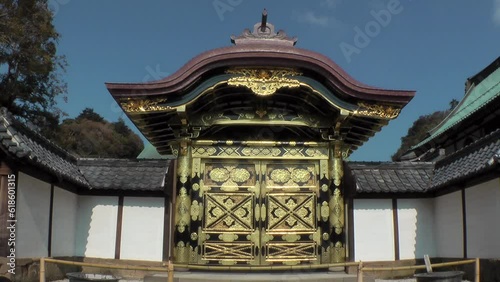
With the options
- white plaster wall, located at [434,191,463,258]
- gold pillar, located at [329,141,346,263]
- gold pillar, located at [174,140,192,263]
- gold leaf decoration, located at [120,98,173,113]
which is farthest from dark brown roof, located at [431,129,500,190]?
gold leaf decoration, located at [120,98,173,113]

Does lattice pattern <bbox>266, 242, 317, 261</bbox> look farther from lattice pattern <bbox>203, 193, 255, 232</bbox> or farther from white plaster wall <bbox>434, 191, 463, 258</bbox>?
white plaster wall <bbox>434, 191, 463, 258</bbox>

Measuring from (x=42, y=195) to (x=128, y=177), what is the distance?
2.35 metres

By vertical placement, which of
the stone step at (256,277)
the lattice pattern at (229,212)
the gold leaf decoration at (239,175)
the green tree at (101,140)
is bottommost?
the stone step at (256,277)

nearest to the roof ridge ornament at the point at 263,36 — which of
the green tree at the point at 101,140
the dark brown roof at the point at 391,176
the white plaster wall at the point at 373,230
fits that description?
the dark brown roof at the point at 391,176

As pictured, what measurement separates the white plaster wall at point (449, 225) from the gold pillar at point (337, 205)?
2.60 m

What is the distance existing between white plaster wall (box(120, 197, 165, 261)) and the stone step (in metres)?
1.70

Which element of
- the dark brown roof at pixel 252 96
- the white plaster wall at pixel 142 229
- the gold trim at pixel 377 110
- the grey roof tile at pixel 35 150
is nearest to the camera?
the grey roof tile at pixel 35 150

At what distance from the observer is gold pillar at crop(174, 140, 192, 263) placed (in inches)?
449

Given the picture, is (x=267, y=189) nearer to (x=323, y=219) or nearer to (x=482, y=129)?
(x=323, y=219)

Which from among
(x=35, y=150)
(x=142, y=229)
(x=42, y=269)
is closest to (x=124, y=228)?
(x=142, y=229)

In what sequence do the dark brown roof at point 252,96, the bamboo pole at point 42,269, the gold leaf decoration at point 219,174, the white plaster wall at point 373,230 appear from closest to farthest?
the bamboo pole at point 42,269 < the dark brown roof at point 252,96 < the gold leaf decoration at point 219,174 < the white plaster wall at point 373,230

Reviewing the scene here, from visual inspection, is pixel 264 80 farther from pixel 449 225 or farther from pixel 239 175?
pixel 449 225

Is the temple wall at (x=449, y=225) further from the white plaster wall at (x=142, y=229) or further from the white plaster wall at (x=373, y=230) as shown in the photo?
the white plaster wall at (x=142, y=229)

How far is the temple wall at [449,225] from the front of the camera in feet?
38.4
